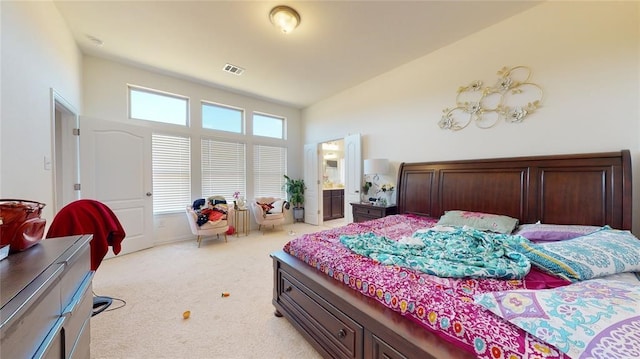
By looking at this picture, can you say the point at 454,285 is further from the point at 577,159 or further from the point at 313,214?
the point at 313,214

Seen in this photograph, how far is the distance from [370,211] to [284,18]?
9.39ft

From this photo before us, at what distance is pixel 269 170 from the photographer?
551 cm

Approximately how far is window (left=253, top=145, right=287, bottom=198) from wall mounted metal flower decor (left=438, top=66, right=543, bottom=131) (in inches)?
146

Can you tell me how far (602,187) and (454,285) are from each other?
2.08 metres

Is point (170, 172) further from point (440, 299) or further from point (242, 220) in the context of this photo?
point (440, 299)

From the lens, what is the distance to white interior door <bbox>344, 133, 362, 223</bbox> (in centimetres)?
435

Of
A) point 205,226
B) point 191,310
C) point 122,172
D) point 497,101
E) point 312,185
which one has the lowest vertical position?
point 191,310

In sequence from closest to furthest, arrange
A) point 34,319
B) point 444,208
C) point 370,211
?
point 34,319 < point 444,208 < point 370,211

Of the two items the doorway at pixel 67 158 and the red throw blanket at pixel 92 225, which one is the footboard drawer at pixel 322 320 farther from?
the doorway at pixel 67 158

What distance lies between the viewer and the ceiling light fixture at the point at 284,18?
2.44 m

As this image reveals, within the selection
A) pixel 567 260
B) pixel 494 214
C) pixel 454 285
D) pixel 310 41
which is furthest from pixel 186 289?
pixel 494 214

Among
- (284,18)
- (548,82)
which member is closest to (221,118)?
(284,18)

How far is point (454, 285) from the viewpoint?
118 centimetres

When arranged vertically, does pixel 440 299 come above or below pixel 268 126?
below
